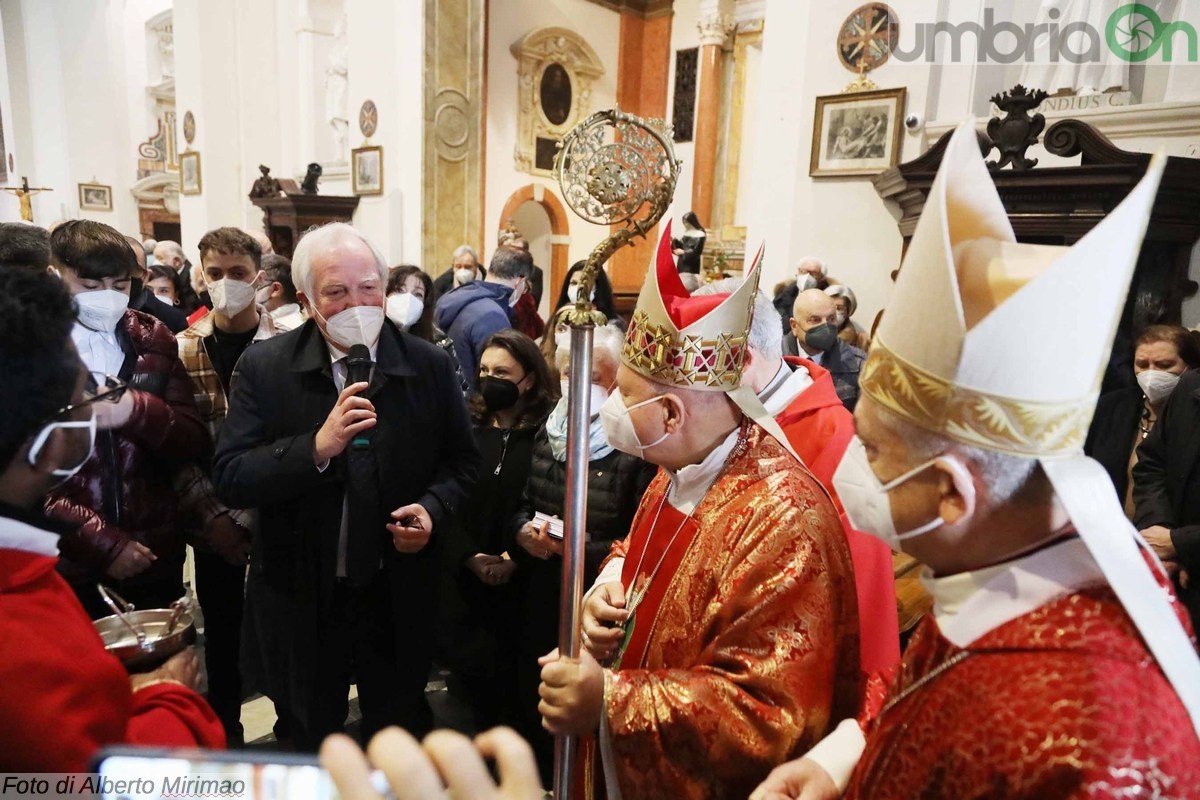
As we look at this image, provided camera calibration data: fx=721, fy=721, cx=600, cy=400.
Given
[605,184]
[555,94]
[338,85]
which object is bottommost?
[605,184]

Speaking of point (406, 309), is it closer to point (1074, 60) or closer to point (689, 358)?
point (689, 358)

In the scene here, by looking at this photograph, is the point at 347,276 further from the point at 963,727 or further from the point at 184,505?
the point at 963,727

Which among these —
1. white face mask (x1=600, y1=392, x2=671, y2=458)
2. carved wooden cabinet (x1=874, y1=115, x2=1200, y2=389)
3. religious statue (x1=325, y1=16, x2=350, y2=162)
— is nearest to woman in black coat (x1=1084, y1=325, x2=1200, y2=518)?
carved wooden cabinet (x1=874, y1=115, x2=1200, y2=389)

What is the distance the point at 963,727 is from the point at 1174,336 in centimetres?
320

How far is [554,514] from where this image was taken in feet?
9.06

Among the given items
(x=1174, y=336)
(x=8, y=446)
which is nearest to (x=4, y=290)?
(x=8, y=446)

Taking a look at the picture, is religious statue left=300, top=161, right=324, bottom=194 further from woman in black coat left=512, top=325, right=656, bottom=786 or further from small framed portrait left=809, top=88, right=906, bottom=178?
woman in black coat left=512, top=325, right=656, bottom=786

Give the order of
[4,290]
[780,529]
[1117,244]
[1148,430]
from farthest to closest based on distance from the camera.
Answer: [1148,430], [780,529], [4,290], [1117,244]

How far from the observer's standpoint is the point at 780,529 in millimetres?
1495

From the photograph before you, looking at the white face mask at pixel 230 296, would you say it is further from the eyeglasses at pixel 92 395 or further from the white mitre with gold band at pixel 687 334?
the white mitre with gold band at pixel 687 334

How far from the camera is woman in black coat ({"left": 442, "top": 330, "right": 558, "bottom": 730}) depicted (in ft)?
9.84

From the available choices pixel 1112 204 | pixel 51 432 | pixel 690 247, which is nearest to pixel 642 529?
pixel 51 432

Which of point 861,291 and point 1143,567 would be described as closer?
point 1143,567

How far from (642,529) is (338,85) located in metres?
12.7
